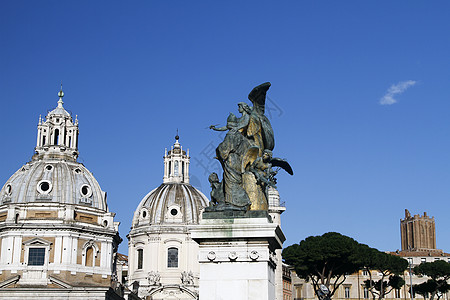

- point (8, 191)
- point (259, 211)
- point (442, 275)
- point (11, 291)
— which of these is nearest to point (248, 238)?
point (259, 211)

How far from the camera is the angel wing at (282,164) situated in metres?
16.6

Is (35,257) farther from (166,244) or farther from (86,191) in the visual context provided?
(166,244)

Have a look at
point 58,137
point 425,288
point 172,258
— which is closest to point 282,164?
point 58,137

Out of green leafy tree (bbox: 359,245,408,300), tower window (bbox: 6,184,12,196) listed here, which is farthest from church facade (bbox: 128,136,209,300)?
green leafy tree (bbox: 359,245,408,300)

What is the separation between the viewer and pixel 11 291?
7544cm

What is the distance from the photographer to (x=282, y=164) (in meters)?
17.0

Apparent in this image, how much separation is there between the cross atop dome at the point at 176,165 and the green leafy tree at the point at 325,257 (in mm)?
34926

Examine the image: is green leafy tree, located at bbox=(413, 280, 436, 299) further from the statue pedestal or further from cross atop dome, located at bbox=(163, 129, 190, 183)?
the statue pedestal

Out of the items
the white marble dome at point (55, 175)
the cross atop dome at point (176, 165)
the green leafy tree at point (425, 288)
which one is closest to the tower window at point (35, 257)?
the white marble dome at point (55, 175)

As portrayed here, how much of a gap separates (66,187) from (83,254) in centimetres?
851

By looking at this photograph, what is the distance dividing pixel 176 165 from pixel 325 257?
42.8 metres

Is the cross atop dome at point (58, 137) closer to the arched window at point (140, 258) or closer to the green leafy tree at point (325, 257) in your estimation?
the arched window at point (140, 258)

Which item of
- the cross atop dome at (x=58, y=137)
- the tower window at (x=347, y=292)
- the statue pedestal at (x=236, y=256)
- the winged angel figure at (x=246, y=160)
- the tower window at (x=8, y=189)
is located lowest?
the tower window at (x=347, y=292)

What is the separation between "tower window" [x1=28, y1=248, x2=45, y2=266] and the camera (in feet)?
257
